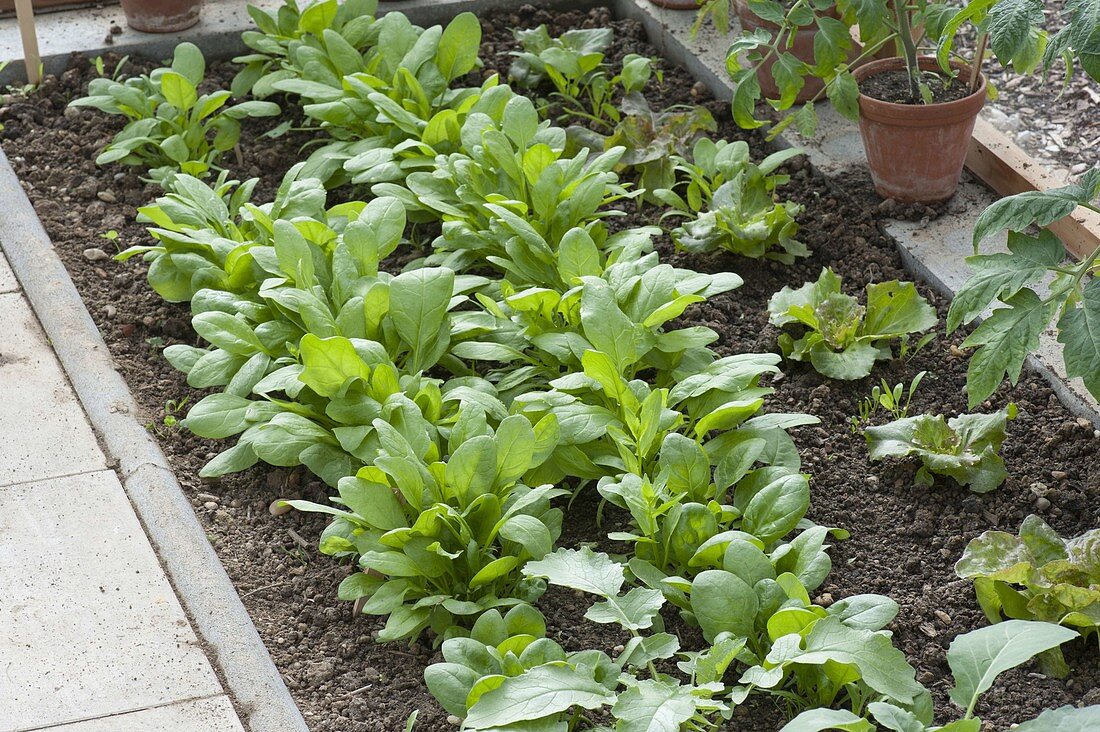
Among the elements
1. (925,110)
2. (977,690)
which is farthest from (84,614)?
(925,110)

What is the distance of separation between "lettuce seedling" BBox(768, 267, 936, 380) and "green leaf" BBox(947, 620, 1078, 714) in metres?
1.12

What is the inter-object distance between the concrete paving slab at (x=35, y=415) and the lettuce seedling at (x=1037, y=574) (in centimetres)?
208

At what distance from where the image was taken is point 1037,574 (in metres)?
2.40

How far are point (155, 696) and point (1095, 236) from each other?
8.73 feet

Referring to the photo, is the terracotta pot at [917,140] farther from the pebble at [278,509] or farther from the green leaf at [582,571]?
the pebble at [278,509]

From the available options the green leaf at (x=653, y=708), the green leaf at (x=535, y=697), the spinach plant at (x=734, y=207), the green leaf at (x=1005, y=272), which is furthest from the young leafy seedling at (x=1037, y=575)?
the spinach plant at (x=734, y=207)

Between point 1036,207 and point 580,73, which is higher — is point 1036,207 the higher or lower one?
the higher one

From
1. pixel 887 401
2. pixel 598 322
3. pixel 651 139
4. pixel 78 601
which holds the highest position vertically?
pixel 598 322

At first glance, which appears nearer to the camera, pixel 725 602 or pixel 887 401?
pixel 725 602

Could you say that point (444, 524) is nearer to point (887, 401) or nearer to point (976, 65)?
point (887, 401)

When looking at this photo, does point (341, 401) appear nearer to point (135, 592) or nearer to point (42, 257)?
point (135, 592)

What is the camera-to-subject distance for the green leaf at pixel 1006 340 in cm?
243

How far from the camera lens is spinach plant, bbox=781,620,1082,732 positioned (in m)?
1.89

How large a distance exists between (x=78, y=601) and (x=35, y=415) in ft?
2.33
